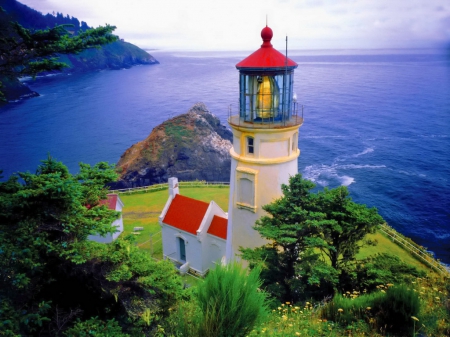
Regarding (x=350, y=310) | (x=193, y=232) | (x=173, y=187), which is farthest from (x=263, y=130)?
(x=173, y=187)

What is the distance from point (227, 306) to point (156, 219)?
17172mm

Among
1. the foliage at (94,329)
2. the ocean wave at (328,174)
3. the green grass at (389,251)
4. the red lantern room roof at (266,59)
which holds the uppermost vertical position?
the red lantern room roof at (266,59)

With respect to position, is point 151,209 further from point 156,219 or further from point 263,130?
point 263,130

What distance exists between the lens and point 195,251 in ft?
46.2

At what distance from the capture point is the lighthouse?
8523 millimetres

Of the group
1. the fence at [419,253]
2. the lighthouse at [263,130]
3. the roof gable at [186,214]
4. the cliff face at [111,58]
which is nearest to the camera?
the lighthouse at [263,130]

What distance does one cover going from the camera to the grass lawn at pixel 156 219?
15.9 metres

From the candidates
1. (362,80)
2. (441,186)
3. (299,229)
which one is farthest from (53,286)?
(362,80)

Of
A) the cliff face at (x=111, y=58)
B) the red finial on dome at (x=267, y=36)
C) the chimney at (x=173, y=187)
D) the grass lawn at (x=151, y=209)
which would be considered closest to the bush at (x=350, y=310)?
the red finial on dome at (x=267, y=36)

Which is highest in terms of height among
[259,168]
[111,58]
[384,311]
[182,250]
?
[111,58]

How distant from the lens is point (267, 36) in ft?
28.2

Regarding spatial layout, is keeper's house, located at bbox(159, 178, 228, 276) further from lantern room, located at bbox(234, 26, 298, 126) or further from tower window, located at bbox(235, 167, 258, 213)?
lantern room, located at bbox(234, 26, 298, 126)

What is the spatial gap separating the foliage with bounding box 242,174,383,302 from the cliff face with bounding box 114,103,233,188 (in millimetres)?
29876

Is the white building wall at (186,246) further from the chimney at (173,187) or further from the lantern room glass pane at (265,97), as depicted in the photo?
the lantern room glass pane at (265,97)
